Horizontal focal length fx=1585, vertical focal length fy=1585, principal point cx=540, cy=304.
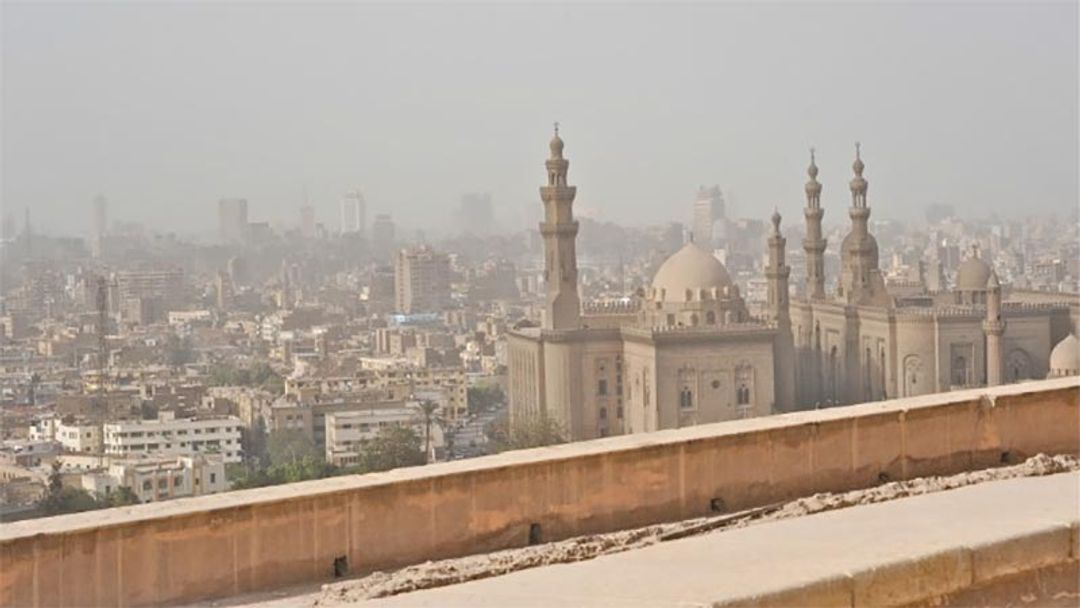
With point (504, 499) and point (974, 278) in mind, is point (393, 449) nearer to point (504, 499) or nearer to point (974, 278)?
point (974, 278)

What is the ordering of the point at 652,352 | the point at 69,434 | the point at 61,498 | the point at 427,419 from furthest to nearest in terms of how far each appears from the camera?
the point at 427,419 → the point at 652,352 → the point at 69,434 → the point at 61,498

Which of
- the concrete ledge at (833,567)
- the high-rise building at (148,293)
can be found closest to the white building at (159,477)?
the concrete ledge at (833,567)

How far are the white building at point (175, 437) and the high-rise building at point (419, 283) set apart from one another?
957 inches

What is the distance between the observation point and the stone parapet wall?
3676 millimetres

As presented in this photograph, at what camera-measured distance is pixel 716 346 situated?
87.7ft

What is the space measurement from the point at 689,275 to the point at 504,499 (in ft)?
77.1

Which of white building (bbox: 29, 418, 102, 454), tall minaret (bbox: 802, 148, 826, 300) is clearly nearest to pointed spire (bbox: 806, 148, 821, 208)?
tall minaret (bbox: 802, 148, 826, 300)

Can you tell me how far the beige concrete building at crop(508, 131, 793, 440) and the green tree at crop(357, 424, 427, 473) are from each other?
11.2 feet

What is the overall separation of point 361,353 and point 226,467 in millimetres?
21386

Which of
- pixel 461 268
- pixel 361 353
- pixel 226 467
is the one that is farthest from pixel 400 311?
pixel 226 467

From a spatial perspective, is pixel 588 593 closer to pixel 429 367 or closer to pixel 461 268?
pixel 429 367

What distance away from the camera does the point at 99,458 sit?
21.9 metres

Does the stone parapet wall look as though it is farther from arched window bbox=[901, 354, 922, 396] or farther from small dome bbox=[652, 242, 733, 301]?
arched window bbox=[901, 354, 922, 396]

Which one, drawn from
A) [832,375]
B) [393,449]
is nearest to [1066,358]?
[832,375]
